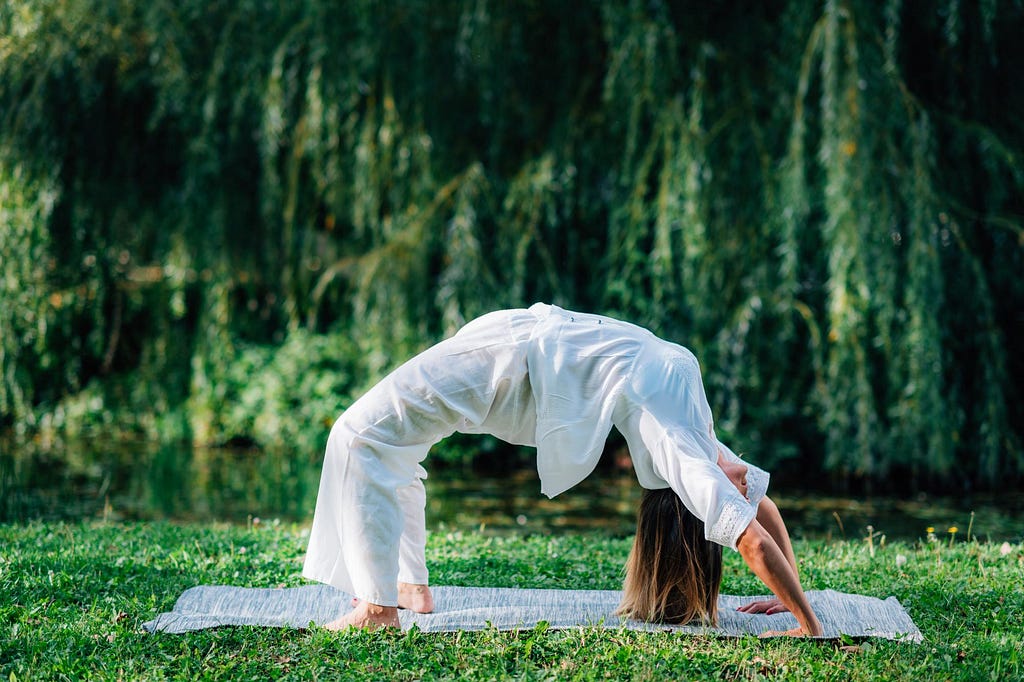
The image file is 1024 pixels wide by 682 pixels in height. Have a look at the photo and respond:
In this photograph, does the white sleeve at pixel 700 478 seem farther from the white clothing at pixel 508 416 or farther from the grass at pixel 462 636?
the grass at pixel 462 636

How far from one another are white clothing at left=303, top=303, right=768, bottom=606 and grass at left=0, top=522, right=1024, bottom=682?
1.01 ft

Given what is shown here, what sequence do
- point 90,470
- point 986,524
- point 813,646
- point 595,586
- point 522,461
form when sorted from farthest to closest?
point 522,461
point 90,470
point 986,524
point 595,586
point 813,646

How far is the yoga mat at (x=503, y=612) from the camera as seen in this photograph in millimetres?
3234

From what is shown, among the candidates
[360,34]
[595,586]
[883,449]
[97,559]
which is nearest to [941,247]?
[883,449]

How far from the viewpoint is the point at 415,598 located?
3490mm

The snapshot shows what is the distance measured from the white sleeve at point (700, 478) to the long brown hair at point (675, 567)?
0.50 feet

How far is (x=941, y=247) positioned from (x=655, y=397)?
4226 mm

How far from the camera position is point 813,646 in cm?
304

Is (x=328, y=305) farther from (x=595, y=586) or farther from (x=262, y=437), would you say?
(x=595, y=586)

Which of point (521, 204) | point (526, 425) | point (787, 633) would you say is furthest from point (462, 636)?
point (521, 204)

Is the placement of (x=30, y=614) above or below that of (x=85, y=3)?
below

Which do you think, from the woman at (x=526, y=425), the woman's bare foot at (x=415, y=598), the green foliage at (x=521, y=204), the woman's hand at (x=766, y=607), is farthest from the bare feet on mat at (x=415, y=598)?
the green foliage at (x=521, y=204)

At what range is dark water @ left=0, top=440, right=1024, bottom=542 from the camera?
6.21 metres

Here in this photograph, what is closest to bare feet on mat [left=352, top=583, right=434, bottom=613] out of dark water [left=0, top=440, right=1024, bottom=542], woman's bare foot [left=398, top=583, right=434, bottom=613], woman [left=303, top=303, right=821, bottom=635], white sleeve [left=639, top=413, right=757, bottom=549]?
woman's bare foot [left=398, top=583, right=434, bottom=613]
